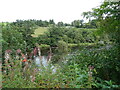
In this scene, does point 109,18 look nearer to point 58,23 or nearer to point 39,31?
point 58,23

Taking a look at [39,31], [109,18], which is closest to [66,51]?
[39,31]

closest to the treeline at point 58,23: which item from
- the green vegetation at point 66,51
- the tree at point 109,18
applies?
the green vegetation at point 66,51

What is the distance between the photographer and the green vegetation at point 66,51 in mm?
1207

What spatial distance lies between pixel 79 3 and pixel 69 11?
0.26 metres

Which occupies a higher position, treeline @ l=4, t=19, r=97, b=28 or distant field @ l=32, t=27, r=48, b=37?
treeline @ l=4, t=19, r=97, b=28

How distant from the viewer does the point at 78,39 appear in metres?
3.00

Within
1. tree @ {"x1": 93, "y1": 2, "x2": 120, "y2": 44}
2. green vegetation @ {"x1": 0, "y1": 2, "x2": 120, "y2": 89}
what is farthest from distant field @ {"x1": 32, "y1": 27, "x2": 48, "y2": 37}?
tree @ {"x1": 93, "y1": 2, "x2": 120, "y2": 44}

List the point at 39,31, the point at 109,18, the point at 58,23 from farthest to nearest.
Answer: the point at 58,23 < the point at 39,31 < the point at 109,18

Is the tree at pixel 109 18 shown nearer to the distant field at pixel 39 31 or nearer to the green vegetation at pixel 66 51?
→ the green vegetation at pixel 66 51

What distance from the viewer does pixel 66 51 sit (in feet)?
10.1

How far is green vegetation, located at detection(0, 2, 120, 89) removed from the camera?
1207 mm

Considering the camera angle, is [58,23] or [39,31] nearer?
[39,31]

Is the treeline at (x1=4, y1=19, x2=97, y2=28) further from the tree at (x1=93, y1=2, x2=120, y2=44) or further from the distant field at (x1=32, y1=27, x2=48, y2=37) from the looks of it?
the tree at (x1=93, y1=2, x2=120, y2=44)

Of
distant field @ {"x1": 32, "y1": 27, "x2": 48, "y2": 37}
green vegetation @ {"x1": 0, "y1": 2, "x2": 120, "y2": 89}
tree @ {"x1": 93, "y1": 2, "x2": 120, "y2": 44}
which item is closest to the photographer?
green vegetation @ {"x1": 0, "y1": 2, "x2": 120, "y2": 89}
